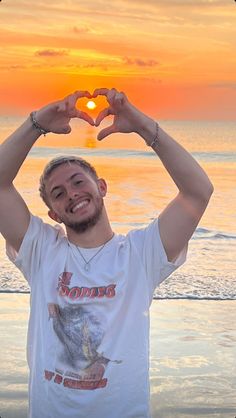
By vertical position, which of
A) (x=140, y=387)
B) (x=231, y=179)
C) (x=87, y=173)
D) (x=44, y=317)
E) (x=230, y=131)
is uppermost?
(x=87, y=173)

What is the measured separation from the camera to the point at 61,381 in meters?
3.07

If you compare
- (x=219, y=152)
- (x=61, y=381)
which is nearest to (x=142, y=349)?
(x=61, y=381)

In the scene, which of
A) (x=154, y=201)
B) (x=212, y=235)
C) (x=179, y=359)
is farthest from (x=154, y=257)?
(x=154, y=201)

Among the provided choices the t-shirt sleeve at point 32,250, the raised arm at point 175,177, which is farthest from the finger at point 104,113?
the t-shirt sleeve at point 32,250

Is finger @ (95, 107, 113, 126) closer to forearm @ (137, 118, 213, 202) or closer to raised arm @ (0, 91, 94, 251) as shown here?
raised arm @ (0, 91, 94, 251)

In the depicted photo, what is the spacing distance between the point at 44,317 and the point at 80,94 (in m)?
0.93

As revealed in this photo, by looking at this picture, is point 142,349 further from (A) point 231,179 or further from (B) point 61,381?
(A) point 231,179

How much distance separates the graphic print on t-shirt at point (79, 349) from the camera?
3.05m

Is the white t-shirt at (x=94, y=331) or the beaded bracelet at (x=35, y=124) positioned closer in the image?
the white t-shirt at (x=94, y=331)

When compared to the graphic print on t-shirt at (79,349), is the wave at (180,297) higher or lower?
lower

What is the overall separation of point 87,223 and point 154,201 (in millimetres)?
14247

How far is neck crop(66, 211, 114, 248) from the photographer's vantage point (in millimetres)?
3205

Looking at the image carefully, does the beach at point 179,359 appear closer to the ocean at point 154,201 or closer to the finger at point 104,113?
the ocean at point 154,201

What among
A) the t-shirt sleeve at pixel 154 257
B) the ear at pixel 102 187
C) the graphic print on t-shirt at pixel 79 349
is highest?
the ear at pixel 102 187
